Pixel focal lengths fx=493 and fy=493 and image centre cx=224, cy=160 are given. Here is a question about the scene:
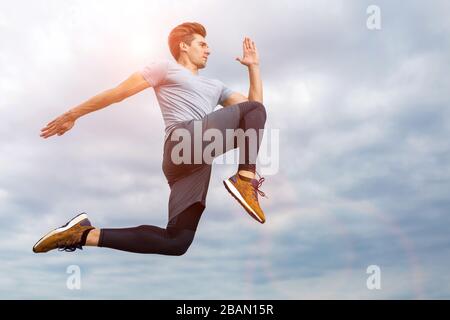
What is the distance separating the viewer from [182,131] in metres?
5.90

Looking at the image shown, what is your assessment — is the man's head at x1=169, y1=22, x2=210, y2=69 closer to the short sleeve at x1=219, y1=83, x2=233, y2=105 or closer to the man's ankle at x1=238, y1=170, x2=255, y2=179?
the short sleeve at x1=219, y1=83, x2=233, y2=105

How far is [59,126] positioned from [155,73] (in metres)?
1.33

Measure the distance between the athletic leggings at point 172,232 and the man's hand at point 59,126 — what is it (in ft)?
4.28

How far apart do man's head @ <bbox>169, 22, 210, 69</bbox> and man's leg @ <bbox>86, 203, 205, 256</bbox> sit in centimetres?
194

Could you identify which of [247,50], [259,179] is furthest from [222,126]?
[247,50]

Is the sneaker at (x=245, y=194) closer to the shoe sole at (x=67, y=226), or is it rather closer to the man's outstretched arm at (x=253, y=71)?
the man's outstretched arm at (x=253, y=71)

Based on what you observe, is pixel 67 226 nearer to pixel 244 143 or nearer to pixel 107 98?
pixel 107 98

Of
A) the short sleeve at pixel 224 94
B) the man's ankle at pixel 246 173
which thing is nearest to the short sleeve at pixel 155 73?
the short sleeve at pixel 224 94

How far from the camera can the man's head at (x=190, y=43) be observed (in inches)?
256

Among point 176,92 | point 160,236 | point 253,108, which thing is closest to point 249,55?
point 253,108

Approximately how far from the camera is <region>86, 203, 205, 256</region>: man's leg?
19.1 ft

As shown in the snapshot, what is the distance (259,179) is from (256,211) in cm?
52

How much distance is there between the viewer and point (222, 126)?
226 inches

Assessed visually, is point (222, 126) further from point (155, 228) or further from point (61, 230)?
point (61, 230)
